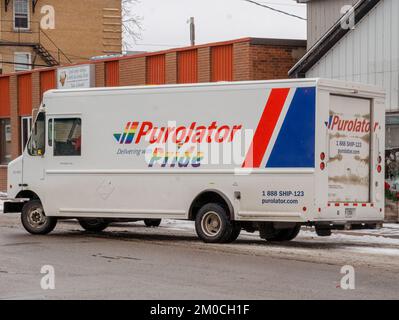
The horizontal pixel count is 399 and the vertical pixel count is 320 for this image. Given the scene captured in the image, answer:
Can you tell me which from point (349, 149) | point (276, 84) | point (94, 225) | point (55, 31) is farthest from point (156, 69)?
point (55, 31)

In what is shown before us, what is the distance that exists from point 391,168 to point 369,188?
5.13m

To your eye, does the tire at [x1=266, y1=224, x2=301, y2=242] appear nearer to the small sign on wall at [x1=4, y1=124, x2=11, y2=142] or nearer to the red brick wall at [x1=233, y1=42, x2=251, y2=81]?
the red brick wall at [x1=233, y1=42, x2=251, y2=81]

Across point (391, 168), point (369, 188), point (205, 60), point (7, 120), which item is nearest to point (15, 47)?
point (7, 120)

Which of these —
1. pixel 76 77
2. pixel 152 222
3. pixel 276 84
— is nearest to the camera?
pixel 276 84

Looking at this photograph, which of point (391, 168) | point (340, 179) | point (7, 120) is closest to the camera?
point (340, 179)

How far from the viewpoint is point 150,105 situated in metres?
17.9

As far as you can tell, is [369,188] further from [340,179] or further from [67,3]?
[67,3]

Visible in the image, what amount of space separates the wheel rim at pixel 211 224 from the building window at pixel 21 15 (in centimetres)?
3943

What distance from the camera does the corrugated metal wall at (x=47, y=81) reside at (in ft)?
115

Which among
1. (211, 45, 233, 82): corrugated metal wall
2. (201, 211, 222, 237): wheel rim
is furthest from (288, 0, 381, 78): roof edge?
(201, 211, 222, 237): wheel rim

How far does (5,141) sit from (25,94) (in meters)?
2.59

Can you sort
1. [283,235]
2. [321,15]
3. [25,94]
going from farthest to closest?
[25,94] < [321,15] < [283,235]

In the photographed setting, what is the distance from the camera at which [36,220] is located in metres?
19.2

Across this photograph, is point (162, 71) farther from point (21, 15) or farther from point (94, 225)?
point (21, 15)
